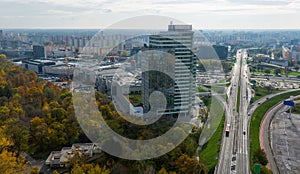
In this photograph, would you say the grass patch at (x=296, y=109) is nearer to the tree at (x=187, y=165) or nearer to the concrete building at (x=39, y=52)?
the tree at (x=187, y=165)

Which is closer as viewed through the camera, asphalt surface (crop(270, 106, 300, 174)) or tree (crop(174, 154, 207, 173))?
tree (crop(174, 154, 207, 173))

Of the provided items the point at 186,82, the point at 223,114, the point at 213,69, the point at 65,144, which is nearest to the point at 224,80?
the point at 213,69

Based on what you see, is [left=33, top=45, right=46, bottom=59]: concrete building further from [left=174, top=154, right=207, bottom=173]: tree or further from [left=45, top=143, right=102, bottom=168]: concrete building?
[left=174, top=154, right=207, bottom=173]: tree

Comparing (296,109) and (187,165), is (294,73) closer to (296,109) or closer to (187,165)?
(296,109)

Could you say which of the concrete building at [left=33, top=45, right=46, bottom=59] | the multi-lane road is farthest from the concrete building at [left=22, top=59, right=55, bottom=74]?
the multi-lane road

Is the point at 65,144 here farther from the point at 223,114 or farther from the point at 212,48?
the point at 212,48

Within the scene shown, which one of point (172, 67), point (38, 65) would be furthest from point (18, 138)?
point (38, 65)

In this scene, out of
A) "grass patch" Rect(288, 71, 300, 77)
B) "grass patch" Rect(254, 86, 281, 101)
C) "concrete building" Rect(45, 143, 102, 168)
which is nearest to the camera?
"concrete building" Rect(45, 143, 102, 168)
